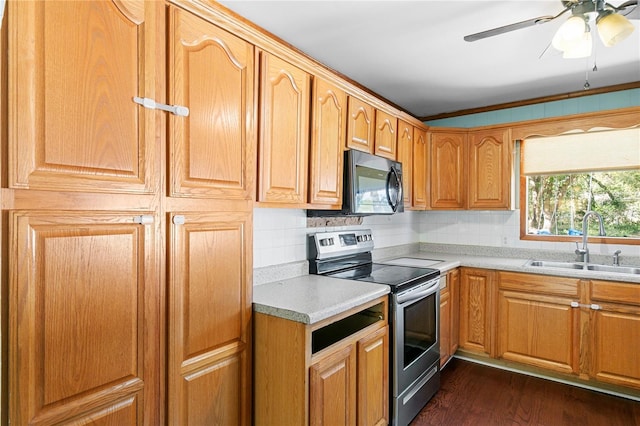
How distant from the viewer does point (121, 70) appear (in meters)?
1.20

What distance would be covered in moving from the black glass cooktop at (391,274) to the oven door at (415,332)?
50 mm

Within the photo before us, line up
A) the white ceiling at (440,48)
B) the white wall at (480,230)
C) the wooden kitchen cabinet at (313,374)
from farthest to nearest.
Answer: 1. the white wall at (480,230)
2. the white ceiling at (440,48)
3. the wooden kitchen cabinet at (313,374)

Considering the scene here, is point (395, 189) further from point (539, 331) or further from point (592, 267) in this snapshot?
point (592, 267)

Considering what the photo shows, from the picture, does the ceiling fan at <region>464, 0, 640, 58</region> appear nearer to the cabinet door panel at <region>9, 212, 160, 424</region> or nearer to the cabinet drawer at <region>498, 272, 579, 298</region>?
the cabinet drawer at <region>498, 272, 579, 298</region>

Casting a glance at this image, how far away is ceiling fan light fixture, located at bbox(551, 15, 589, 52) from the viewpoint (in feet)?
5.58

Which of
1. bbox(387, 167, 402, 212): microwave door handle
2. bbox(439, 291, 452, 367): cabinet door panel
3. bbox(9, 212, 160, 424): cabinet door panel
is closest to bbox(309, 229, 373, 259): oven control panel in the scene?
bbox(387, 167, 402, 212): microwave door handle

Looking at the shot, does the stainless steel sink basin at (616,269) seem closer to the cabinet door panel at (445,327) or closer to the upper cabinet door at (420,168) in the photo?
the cabinet door panel at (445,327)

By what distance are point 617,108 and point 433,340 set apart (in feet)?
8.07

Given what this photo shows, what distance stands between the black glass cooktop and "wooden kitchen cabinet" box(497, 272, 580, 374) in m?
0.82

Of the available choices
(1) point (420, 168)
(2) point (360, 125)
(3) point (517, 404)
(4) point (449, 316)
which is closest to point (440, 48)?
(2) point (360, 125)


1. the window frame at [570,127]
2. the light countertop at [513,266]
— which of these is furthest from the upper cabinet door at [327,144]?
the window frame at [570,127]

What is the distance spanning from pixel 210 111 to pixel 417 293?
65.9 inches

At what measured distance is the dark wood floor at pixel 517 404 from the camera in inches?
92.6

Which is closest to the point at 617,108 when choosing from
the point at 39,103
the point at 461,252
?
the point at 461,252
